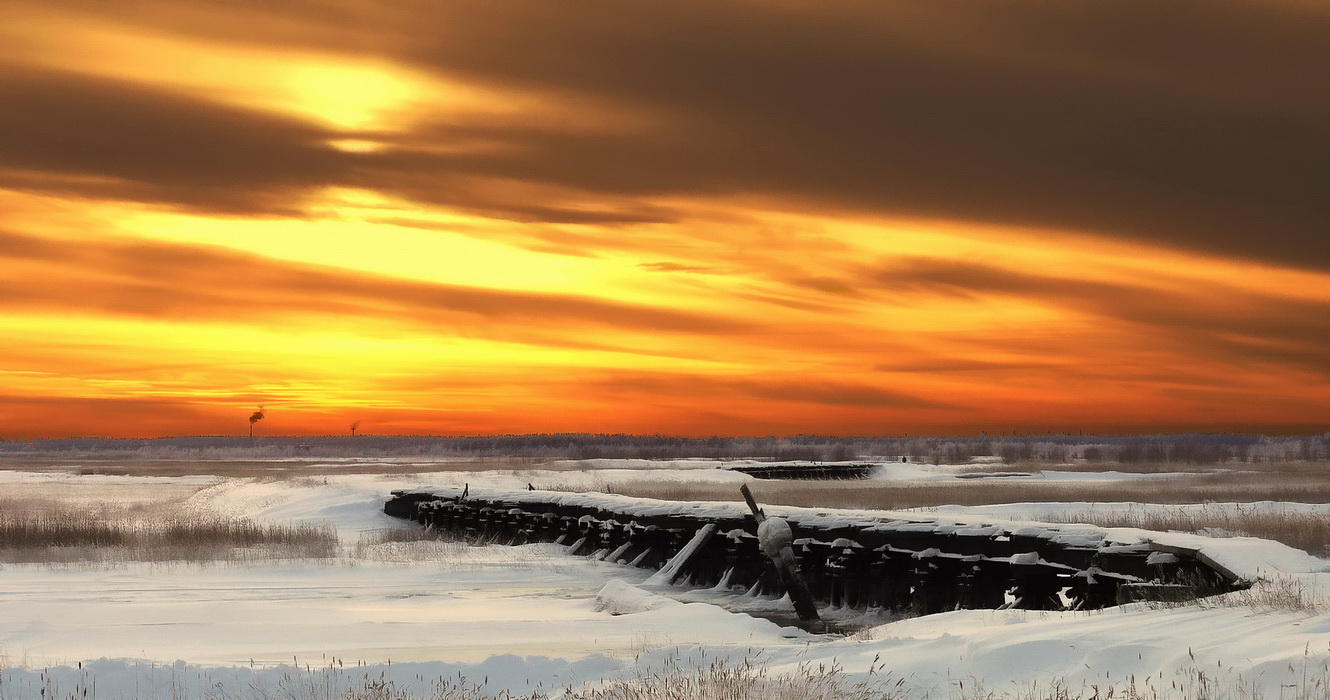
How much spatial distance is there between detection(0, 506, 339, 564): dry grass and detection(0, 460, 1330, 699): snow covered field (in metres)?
1.07

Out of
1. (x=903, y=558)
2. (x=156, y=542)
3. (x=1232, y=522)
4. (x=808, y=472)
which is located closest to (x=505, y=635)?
(x=903, y=558)

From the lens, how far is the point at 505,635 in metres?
12.2

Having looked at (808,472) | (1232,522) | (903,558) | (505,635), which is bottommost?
(808,472)

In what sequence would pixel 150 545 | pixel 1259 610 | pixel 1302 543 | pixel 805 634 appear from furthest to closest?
pixel 150 545 < pixel 1302 543 < pixel 805 634 < pixel 1259 610

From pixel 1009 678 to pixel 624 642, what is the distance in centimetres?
441

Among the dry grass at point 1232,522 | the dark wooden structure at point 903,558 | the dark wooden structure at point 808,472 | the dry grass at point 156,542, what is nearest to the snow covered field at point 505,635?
the dark wooden structure at point 903,558

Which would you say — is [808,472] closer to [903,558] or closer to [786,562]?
[903,558]

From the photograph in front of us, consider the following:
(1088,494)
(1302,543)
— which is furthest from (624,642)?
(1088,494)

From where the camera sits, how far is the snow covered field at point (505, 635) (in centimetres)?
808

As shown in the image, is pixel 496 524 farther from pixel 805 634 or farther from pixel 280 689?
pixel 280 689

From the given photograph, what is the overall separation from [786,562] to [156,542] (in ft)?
46.9

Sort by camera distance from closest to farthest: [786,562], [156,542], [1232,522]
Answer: [786,562], [156,542], [1232,522]

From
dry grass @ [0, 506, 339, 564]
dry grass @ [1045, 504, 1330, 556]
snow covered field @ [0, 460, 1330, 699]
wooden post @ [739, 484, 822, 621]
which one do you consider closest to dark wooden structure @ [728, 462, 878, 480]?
dry grass @ [1045, 504, 1330, 556]

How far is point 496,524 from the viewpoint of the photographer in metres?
28.0
